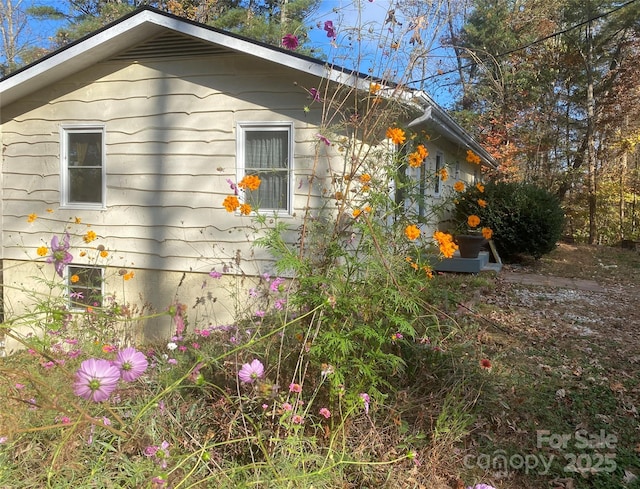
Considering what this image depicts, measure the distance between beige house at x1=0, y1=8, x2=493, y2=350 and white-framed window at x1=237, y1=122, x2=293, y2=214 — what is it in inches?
0.7

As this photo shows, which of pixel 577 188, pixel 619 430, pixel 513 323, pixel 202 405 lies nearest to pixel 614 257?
pixel 577 188

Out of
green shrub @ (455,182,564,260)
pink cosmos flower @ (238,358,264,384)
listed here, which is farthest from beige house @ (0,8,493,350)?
pink cosmos flower @ (238,358,264,384)

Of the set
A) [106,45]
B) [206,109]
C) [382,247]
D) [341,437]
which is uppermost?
[106,45]

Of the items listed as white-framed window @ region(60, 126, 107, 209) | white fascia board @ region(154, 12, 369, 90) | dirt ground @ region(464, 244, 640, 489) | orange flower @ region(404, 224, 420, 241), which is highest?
white fascia board @ region(154, 12, 369, 90)

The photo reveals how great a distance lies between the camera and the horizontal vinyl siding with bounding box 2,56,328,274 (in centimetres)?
560

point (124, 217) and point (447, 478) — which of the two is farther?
point (124, 217)

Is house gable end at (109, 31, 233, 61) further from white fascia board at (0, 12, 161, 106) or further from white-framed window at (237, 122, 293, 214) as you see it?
white-framed window at (237, 122, 293, 214)

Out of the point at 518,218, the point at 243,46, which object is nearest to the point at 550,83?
the point at 518,218

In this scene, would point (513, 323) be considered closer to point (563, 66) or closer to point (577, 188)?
point (577, 188)

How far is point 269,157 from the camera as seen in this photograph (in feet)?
18.6

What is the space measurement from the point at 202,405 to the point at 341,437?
764 mm

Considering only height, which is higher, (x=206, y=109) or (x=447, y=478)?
(x=206, y=109)

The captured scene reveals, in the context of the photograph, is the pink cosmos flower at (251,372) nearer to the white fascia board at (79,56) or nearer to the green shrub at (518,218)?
the white fascia board at (79,56)

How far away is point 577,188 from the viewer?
1667 centimetres
